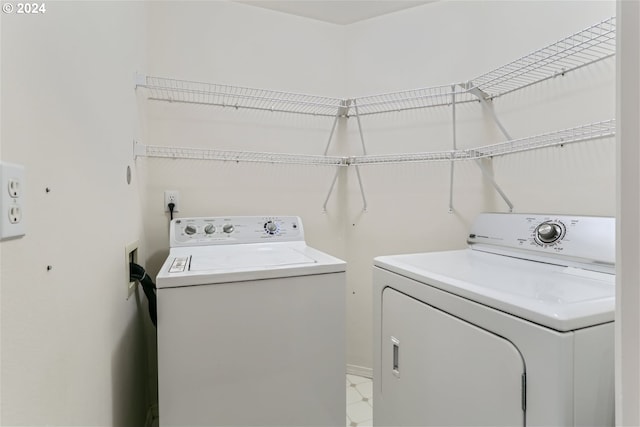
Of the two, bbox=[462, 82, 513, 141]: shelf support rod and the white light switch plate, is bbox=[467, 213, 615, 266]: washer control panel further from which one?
the white light switch plate

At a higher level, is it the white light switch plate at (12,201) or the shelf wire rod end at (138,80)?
the shelf wire rod end at (138,80)

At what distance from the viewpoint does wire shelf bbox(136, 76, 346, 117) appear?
1914mm

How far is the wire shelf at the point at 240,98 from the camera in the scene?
1.91 m

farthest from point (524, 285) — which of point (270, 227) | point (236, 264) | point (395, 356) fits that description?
point (270, 227)

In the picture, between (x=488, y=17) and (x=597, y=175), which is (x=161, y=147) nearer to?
(x=488, y=17)

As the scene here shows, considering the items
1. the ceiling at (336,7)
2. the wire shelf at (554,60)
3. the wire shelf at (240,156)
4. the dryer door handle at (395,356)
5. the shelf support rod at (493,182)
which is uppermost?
the ceiling at (336,7)

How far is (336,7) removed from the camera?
216 centimetres

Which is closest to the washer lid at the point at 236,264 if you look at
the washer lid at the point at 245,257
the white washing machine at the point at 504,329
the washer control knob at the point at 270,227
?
the washer lid at the point at 245,257

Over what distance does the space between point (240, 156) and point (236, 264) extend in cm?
97

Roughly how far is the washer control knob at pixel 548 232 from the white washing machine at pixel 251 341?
2.67ft

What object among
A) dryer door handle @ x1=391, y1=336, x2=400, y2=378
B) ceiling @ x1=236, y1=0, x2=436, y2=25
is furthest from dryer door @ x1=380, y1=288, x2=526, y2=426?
ceiling @ x1=236, y1=0, x2=436, y2=25

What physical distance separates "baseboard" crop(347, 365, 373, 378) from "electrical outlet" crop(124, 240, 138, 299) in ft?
5.22

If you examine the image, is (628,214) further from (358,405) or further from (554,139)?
→ (358,405)

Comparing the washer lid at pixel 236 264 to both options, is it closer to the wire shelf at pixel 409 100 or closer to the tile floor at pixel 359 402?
the tile floor at pixel 359 402
